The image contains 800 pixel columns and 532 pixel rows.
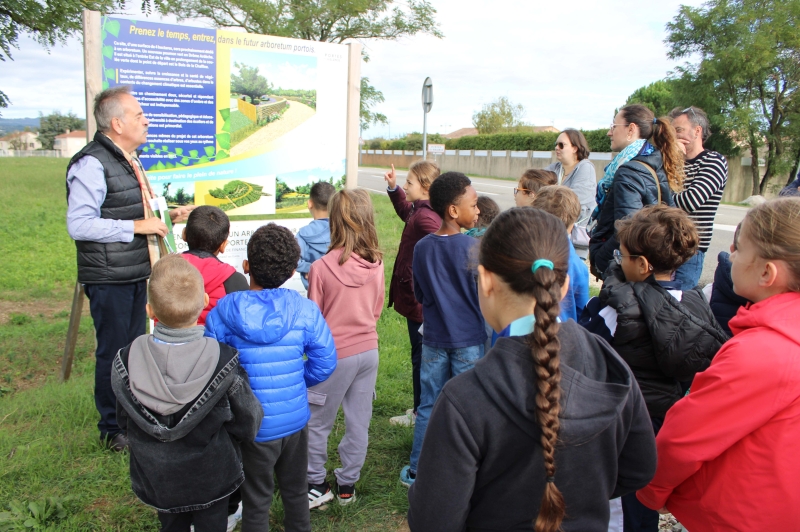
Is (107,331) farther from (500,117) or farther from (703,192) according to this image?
(500,117)

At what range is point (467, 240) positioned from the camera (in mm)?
2816

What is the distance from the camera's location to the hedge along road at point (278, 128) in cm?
436

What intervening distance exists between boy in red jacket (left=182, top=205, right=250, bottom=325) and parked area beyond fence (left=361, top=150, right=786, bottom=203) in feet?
38.1

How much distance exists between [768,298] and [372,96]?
20.4 meters

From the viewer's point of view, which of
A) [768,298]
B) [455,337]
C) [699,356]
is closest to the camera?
[768,298]

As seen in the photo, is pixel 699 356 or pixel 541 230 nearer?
pixel 541 230

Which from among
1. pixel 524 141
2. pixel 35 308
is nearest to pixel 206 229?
pixel 35 308

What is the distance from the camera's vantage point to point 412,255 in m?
3.59

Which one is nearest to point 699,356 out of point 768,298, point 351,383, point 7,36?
point 768,298

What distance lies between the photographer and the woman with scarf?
3365mm

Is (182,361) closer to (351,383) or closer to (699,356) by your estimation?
(351,383)

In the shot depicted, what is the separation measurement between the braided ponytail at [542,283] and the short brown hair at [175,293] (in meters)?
1.23

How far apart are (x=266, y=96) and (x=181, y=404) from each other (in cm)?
310

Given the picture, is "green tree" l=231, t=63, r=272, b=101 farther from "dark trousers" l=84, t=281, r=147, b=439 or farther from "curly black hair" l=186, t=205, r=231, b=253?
"dark trousers" l=84, t=281, r=147, b=439
